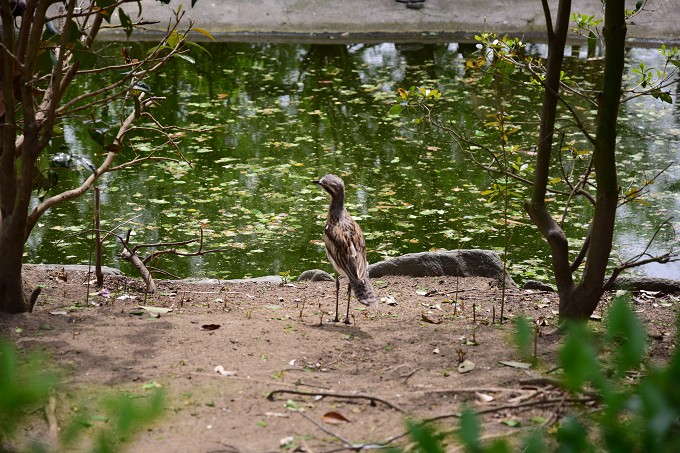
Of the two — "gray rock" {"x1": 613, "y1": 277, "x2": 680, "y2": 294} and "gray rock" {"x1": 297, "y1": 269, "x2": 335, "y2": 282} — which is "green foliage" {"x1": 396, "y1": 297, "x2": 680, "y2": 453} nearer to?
"gray rock" {"x1": 613, "y1": 277, "x2": 680, "y2": 294}

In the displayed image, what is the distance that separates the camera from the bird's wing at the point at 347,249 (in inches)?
238

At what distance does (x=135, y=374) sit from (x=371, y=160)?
7.06 metres

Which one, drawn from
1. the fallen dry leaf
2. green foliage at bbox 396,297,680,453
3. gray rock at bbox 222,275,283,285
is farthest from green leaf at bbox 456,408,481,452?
gray rock at bbox 222,275,283,285

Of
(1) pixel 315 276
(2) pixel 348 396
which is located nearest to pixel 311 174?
(1) pixel 315 276

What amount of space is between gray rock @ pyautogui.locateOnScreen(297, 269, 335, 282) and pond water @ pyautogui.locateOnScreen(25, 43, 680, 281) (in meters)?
0.46

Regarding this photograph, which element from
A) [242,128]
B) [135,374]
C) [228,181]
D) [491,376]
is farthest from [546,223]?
[242,128]

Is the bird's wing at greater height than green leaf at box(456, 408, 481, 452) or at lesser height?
lesser

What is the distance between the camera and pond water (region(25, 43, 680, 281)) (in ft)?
28.5

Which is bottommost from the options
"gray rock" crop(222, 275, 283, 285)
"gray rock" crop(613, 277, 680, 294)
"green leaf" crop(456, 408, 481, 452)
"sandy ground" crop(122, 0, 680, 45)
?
"gray rock" crop(222, 275, 283, 285)

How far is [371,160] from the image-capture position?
11.0 metres

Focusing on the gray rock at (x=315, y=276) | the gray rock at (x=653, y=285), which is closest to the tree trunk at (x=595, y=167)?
the gray rock at (x=653, y=285)

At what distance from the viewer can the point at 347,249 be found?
20.2ft

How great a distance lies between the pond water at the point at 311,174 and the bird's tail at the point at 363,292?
1429mm

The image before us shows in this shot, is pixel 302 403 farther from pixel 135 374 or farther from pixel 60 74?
pixel 60 74
